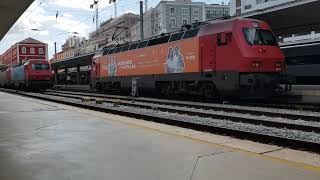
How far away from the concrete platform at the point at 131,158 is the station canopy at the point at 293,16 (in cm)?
1221

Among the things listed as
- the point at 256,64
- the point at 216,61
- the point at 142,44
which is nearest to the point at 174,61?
→ the point at 216,61

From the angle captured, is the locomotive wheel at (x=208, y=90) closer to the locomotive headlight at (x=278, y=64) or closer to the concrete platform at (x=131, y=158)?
the locomotive headlight at (x=278, y=64)

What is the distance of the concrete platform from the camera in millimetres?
6719

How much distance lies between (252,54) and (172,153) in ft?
37.3

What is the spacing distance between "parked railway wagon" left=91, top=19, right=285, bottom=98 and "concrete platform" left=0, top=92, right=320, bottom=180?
25.5 ft

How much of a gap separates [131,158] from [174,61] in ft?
52.6

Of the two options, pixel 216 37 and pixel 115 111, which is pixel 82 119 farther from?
pixel 216 37

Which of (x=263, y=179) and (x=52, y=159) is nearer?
(x=263, y=179)

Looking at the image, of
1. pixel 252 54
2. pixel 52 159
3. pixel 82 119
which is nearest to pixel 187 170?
pixel 52 159

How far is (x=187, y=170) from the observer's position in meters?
6.96

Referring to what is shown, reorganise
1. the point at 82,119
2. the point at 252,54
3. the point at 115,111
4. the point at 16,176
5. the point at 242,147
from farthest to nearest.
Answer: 1. the point at 252,54
2. the point at 115,111
3. the point at 82,119
4. the point at 242,147
5. the point at 16,176

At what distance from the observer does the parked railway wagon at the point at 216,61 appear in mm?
18875

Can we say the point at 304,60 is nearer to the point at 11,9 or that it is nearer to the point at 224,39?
the point at 224,39

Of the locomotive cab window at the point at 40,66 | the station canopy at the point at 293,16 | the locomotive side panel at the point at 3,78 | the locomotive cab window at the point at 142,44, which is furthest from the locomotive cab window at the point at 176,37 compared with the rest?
the locomotive side panel at the point at 3,78
